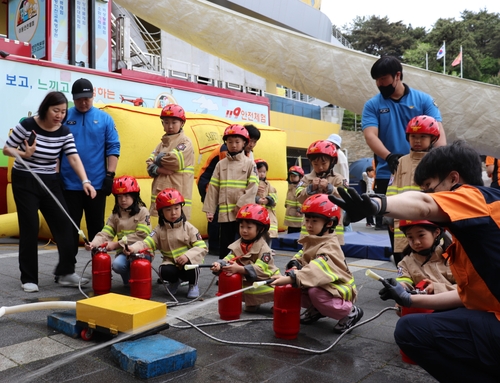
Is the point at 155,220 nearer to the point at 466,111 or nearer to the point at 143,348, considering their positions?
the point at 143,348

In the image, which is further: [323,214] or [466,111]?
[323,214]

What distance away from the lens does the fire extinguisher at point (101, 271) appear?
188 inches

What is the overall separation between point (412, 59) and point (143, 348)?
171 feet

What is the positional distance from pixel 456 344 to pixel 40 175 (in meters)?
4.07

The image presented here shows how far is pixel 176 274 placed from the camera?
4934 millimetres

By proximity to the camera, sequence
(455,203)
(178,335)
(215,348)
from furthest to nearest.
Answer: (178,335)
(215,348)
(455,203)

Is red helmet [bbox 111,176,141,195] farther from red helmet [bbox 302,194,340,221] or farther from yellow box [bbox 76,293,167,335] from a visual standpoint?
red helmet [bbox 302,194,340,221]

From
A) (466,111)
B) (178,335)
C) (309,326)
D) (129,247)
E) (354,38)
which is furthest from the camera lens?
(354,38)

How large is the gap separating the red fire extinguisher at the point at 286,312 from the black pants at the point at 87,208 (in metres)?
2.60

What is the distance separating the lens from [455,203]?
1.93 metres

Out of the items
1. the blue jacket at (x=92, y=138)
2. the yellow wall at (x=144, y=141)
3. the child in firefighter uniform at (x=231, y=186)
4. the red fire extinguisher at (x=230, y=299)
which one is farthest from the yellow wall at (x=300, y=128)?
the red fire extinguisher at (x=230, y=299)

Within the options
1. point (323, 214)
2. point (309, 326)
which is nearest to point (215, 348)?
point (309, 326)

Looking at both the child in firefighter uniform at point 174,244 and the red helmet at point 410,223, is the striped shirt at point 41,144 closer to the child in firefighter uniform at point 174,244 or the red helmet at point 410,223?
the child in firefighter uniform at point 174,244

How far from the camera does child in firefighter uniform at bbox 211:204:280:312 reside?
4.27m
